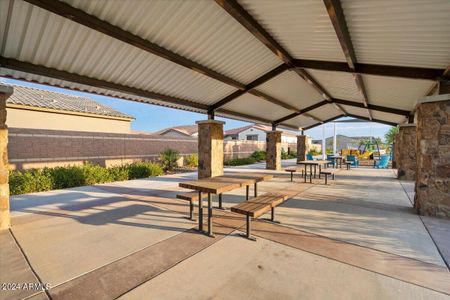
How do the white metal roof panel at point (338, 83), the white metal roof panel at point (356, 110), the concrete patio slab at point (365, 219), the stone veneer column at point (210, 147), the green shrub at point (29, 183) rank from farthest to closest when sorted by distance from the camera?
the white metal roof panel at point (356, 110) → the stone veneer column at point (210, 147) → the white metal roof panel at point (338, 83) → the green shrub at point (29, 183) → the concrete patio slab at point (365, 219)

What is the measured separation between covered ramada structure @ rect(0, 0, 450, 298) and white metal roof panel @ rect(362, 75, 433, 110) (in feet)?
0.25

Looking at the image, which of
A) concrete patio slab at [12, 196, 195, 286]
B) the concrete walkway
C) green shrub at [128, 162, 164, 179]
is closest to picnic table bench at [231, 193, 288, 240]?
the concrete walkway

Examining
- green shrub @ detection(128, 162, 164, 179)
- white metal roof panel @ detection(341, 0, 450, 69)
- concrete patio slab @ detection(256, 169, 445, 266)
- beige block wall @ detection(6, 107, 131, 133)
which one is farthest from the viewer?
beige block wall @ detection(6, 107, 131, 133)

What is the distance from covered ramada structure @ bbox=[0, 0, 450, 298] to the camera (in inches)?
152

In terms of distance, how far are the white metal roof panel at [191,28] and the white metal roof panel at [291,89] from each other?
1.70 meters

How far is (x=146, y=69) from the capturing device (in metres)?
5.98

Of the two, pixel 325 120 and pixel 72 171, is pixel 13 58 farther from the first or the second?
pixel 325 120

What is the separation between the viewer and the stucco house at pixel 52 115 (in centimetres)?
1293

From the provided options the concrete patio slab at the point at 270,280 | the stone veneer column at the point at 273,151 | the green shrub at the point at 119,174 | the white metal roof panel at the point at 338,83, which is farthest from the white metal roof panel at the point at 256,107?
the concrete patio slab at the point at 270,280

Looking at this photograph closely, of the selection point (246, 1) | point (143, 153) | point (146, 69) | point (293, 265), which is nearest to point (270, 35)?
point (246, 1)

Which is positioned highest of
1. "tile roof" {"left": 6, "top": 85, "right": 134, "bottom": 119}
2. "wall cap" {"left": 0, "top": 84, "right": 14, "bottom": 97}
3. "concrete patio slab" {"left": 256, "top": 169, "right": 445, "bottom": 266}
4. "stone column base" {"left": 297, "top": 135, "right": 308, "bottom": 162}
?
"tile roof" {"left": 6, "top": 85, "right": 134, "bottom": 119}

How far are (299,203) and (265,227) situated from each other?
89.8 inches

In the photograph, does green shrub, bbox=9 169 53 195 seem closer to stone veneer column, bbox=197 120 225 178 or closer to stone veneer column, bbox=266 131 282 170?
stone veneer column, bbox=197 120 225 178

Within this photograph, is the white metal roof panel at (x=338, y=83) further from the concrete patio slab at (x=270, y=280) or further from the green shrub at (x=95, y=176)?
the green shrub at (x=95, y=176)
